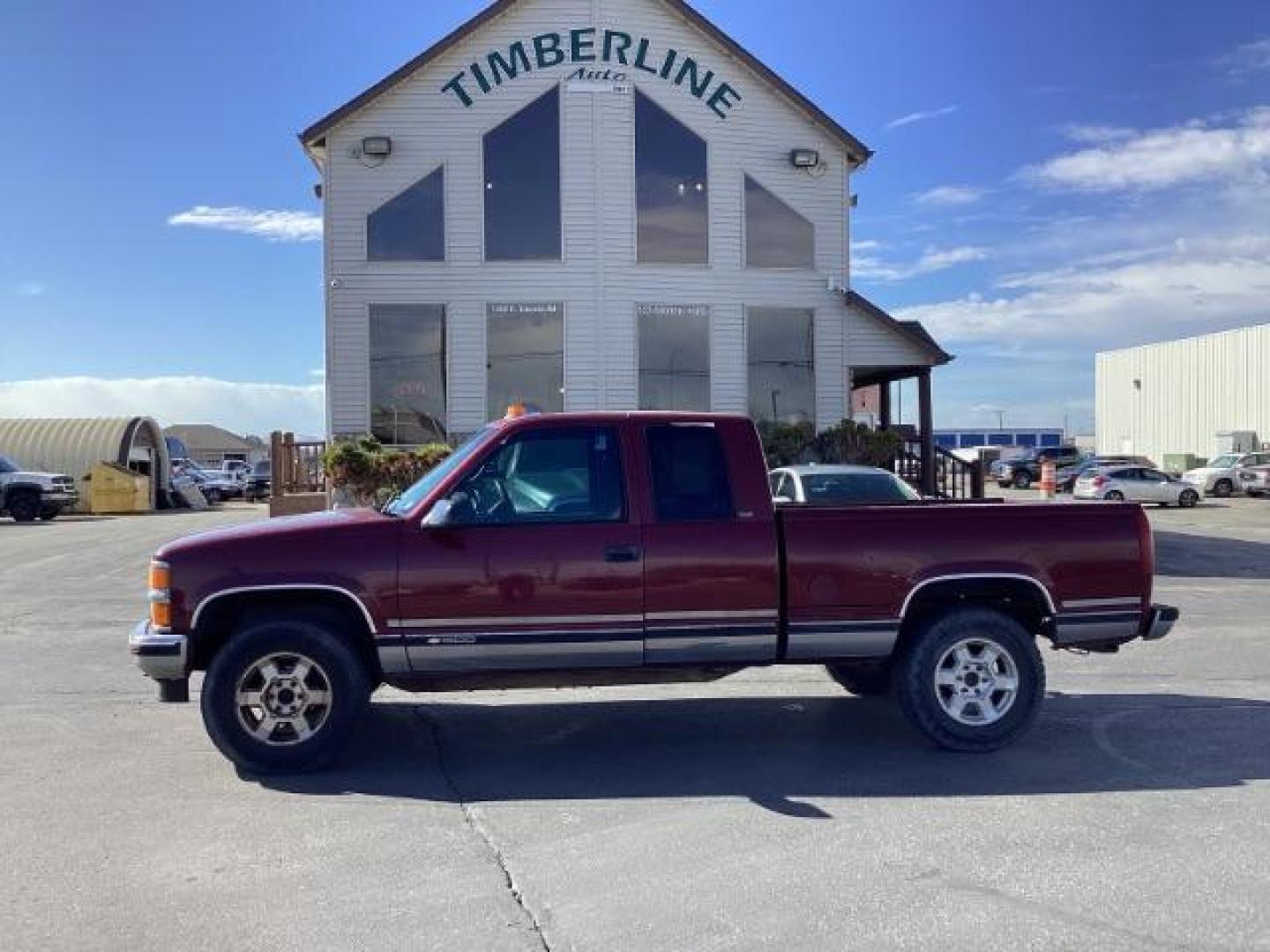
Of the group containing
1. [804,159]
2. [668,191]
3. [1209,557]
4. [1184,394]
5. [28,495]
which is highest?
[804,159]

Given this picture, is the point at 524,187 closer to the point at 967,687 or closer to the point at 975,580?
the point at 975,580

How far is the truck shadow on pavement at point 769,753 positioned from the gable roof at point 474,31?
12906 millimetres

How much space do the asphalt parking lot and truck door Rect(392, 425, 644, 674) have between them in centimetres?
67

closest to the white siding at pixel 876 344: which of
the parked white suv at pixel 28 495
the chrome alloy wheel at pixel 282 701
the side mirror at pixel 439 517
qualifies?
the side mirror at pixel 439 517

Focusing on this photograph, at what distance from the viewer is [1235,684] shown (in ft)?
27.5

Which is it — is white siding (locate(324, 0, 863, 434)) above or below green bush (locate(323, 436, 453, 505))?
above

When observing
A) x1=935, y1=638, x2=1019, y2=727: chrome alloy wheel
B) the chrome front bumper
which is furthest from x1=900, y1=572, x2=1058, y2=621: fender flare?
the chrome front bumper

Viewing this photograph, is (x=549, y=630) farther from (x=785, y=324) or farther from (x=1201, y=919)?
(x=785, y=324)

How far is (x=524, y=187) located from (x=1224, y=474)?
3199 cm

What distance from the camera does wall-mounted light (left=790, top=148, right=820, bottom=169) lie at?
1920 cm

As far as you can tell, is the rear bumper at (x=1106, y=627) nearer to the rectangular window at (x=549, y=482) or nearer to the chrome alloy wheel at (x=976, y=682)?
the chrome alloy wheel at (x=976, y=682)

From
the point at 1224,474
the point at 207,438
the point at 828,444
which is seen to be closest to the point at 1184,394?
the point at 1224,474

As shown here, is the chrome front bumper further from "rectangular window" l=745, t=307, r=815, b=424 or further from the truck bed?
"rectangular window" l=745, t=307, r=815, b=424

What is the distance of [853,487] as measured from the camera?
13148 millimetres
